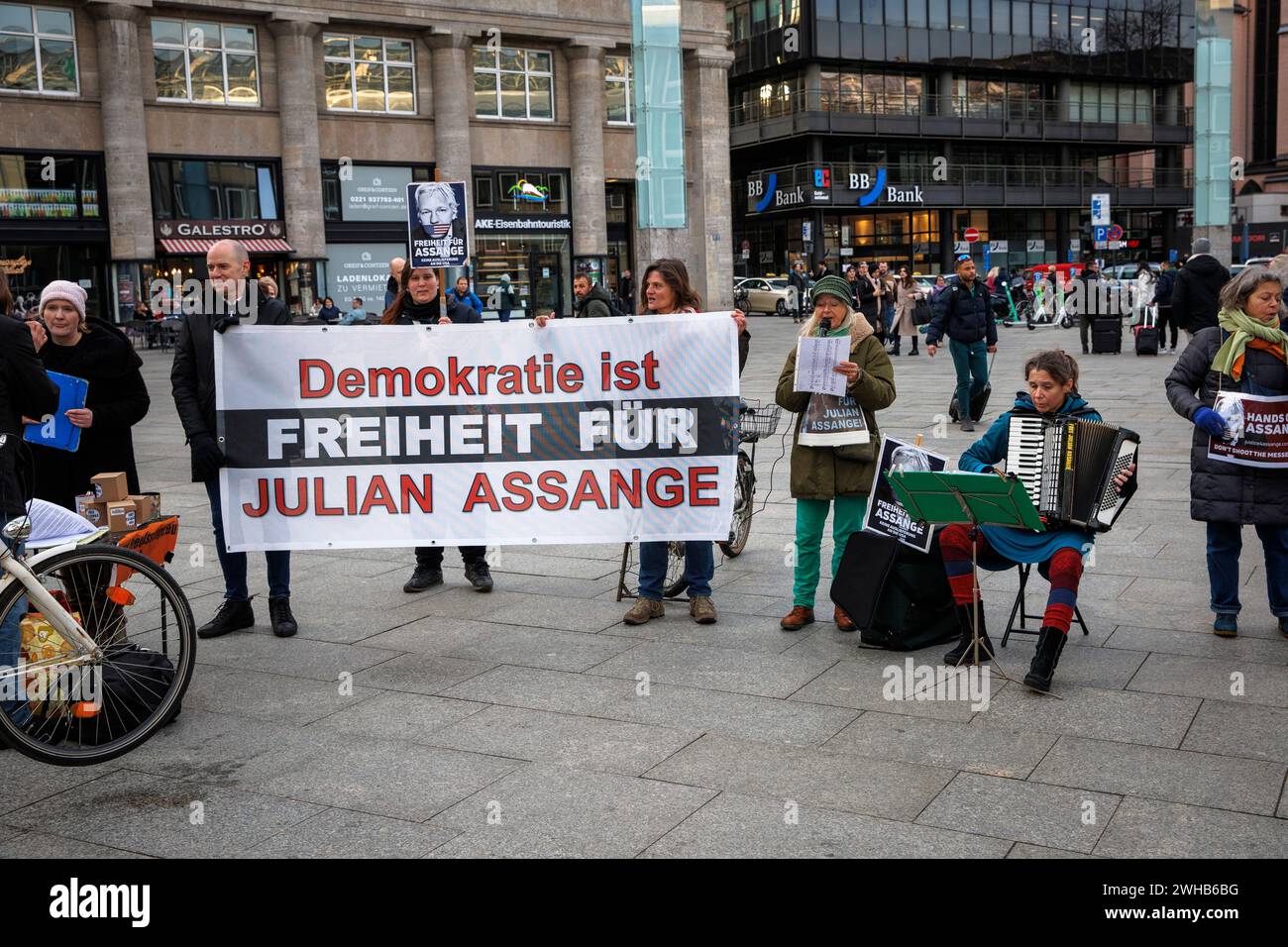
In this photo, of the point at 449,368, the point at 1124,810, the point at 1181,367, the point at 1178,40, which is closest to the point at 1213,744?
the point at 1124,810

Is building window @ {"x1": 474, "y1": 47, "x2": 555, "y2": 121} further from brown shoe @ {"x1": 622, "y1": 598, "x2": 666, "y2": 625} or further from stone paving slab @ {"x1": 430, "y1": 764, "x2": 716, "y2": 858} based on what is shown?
stone paving slab @ {"x1": 430, "y1": 764, "x2": 716, "y2": 858}

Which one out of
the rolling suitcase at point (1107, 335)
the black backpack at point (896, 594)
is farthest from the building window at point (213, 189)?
the black backpack at point (896, 594)

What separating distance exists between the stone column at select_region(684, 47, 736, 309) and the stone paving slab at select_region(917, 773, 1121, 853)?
147ft

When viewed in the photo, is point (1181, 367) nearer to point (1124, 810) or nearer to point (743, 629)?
point (743, 629)

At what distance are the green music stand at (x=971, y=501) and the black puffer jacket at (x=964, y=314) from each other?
977cm

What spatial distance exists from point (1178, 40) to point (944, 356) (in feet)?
189

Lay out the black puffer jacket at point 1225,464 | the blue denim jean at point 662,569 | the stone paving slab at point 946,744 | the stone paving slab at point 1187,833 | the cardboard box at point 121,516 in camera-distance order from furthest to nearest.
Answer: the blue denim jean at point 662,569 → the black puffer jacket at point 1225,464 → the cardboard box at point 121,516 → the stone paving slab at point 946,744 → the stone paving slab at point 1187,833

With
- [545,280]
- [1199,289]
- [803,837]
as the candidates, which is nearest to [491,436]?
[803,837]

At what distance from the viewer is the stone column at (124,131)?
38.1 meters

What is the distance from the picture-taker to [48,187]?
3850 cm

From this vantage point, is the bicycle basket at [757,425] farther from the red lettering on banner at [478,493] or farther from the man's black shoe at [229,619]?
the man's black shoe at [229,619]

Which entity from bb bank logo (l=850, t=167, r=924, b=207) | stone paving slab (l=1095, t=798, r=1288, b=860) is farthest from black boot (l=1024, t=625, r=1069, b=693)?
bb bank logo (l=850, t=167, r=924, b=207)

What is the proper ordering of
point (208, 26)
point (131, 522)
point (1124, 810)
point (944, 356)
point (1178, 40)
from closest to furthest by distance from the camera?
point (1124, 810) → point (131, 522) → point (944, 356) → point (208, 26) → point (1178, 40)

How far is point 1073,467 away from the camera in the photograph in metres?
6.33
